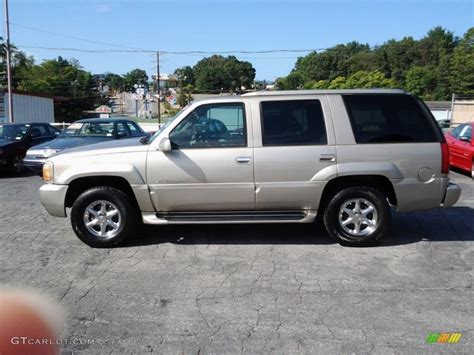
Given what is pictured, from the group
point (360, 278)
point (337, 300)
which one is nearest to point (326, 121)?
point (360, 278)

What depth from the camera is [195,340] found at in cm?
362

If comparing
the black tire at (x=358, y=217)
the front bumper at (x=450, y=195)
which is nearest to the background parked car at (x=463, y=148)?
the front bumper at (x=450, y=195)

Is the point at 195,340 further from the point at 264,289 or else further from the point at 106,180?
the point at 106,180

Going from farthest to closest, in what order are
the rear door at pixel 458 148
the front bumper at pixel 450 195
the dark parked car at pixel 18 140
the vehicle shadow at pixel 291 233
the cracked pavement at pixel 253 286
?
the dark parked car at pixel 18 140 → the rear door at pixel 458 148 → the vehicle shadow at pixel 291 233 → the front bumper at pixel 450 195 → the cracked pavement at pixel 253 286

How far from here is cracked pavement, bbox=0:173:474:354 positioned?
11.9 feet

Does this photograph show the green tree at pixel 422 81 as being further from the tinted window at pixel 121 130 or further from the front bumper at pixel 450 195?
the front bumper at pixel 450 195

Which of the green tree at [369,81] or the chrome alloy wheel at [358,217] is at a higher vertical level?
the green tree at [369,81]

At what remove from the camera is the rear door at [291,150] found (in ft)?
18.4

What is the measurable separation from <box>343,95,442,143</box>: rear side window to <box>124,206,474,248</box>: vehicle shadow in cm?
131

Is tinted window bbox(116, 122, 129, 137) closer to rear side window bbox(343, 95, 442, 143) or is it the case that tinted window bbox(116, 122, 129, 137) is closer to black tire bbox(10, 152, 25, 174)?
black tire bbox(10, 152, 25, 174)

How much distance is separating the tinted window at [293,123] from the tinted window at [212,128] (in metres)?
0.29

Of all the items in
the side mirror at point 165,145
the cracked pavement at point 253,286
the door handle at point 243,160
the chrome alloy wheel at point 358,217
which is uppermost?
the side mirror at point 165,145

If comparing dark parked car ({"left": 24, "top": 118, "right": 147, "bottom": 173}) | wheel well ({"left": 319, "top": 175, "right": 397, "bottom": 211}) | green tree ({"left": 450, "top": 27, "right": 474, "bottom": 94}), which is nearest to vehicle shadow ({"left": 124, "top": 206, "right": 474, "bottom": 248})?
wheel well ({"left": 319, "top": 175, "right": 397, "bottom": 211})

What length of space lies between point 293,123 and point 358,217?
4.48 feet
